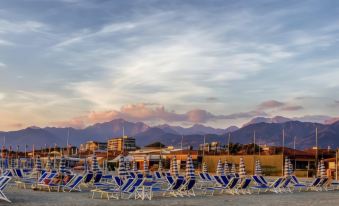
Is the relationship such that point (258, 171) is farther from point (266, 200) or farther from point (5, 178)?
point (5, 178)

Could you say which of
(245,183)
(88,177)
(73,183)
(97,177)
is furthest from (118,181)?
(245,183)

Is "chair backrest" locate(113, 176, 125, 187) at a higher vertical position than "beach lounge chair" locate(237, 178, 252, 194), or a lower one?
higher

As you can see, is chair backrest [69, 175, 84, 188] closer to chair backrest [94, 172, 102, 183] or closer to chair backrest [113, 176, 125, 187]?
chair backrest [94, 172, 102, 183]

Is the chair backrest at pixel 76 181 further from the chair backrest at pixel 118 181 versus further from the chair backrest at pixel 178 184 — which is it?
the chair backrest at pixel 178 184

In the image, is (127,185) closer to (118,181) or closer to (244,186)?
(118,181)

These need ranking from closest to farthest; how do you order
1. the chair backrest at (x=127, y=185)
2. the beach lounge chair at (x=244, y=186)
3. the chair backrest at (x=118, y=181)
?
1. the chair backrest at (x=127, y=185)
2. the chair backrest at (x=118, y=181)
3. the beach lounge chair at (x=244, y=186)

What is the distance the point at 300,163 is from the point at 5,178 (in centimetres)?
3985

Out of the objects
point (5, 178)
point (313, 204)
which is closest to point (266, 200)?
point (313, 204)

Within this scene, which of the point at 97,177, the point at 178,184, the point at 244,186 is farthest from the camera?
the point at 97,177

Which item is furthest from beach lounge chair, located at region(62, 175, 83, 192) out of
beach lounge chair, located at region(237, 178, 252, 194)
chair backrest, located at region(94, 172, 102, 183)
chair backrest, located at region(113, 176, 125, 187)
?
beach lounge chair, located at region(237, 178, 252, 194)

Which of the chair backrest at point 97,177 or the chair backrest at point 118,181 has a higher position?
the chair backrest at point 118,181

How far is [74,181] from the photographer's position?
57.5 ft

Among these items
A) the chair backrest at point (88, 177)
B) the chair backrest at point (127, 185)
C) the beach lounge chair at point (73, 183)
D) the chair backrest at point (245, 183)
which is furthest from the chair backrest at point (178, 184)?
the chair backrest at point (88, 177)

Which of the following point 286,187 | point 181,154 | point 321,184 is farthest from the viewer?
point 181,154
